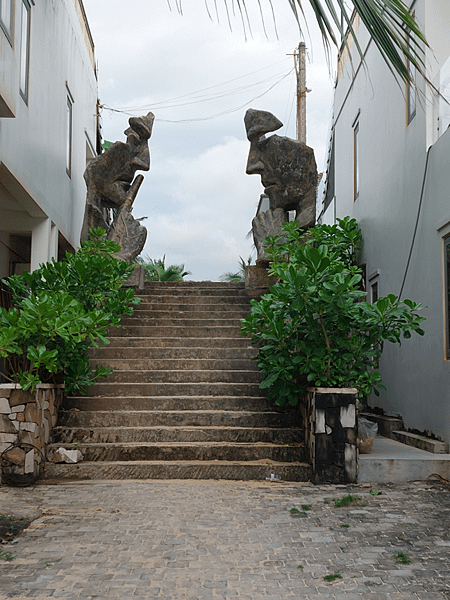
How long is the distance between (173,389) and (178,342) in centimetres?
137

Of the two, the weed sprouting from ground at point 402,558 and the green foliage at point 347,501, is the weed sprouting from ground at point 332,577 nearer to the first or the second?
the weed sprouting from ground at point 402,558

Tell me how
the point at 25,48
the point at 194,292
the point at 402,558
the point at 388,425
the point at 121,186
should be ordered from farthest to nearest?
the point at 121,186
the point at 194,292
the point at 25,48
the point at 388,425
the point at 402,558

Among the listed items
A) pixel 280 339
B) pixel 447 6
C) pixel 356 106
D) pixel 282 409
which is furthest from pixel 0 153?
pixel 356 106

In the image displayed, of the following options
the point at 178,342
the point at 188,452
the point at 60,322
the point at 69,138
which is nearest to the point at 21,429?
the point at 60,322

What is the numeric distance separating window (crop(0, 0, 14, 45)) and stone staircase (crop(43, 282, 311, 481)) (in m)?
3.56

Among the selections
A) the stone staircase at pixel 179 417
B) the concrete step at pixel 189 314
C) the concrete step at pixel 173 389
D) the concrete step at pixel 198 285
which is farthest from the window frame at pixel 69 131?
the concrete step at pixel 173 389

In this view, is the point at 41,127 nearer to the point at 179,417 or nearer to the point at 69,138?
the point at 69,138

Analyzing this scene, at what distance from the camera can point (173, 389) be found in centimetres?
659

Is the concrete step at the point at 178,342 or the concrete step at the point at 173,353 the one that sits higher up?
the concrete step at the point at 178,342

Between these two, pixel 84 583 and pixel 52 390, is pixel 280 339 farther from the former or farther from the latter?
pixel 84 583

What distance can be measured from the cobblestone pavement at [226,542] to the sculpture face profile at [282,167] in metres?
6.03

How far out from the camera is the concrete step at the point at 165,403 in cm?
624

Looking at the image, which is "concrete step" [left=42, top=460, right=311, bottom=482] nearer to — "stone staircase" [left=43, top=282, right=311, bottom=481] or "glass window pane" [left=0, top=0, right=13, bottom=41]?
"stone staircase" [left=43, top=282, right=311, bottom=481]

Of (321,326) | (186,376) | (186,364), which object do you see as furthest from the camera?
(186,364)
